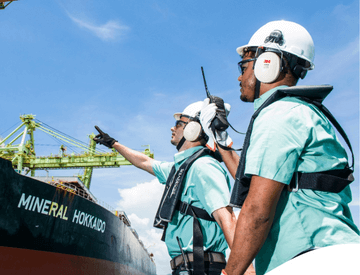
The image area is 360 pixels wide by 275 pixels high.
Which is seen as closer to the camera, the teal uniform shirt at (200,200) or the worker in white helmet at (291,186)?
the worker in white helmet at (291,186)

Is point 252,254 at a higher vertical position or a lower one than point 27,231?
lower

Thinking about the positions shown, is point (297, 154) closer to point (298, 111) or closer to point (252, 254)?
point (298, 111)

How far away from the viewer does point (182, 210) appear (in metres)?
2.71

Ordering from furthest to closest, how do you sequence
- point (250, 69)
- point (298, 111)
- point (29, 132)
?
point (29, 132), point (250, 69), point (298, 111)

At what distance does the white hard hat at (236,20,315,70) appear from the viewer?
65.3 inches

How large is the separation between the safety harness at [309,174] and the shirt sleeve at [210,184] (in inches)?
33.7

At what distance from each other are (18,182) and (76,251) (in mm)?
2771

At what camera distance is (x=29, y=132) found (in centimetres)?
2372

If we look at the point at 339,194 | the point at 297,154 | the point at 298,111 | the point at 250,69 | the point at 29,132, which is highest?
the point at 29,132

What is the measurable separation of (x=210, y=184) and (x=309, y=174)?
1.20m

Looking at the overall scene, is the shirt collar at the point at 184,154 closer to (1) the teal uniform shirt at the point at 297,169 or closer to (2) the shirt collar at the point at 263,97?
(2) the shirt collar at the point at 263,97

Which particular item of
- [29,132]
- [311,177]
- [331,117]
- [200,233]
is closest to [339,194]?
[311,177]

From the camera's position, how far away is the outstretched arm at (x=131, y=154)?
153 inches

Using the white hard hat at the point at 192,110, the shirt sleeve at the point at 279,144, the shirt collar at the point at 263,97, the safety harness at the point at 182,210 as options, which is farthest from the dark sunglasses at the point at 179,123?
the shirt sleeve at the point at 279,144
